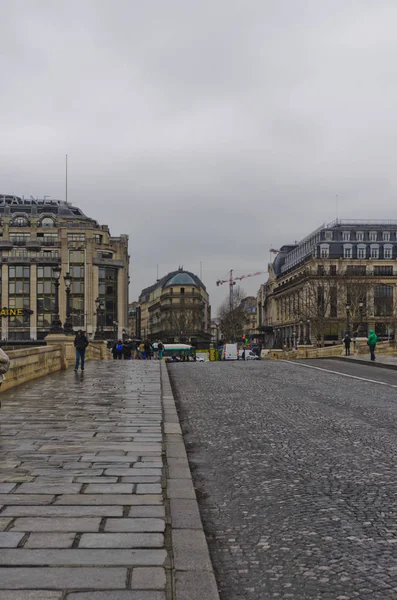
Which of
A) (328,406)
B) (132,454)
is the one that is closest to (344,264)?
(328,406)

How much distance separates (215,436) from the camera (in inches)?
344

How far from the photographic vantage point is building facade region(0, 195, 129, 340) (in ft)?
292

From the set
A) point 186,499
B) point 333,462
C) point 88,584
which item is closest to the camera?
point 88,584

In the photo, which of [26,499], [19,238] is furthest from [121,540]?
[19,238]

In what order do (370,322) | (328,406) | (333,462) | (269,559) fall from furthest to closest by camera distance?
(370,322), (328,406), (333,462), (269,559)

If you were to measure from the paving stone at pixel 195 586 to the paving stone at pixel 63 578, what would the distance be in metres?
0.29

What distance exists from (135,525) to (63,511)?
630mm

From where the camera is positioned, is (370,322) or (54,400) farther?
(370,322)

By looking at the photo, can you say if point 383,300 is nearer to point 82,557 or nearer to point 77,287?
point 77,287

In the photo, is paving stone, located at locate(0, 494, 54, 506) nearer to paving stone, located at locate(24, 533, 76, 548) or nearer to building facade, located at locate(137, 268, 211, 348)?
paving stone, located at locate(24, 533, 76, 548)

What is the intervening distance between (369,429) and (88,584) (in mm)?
6534

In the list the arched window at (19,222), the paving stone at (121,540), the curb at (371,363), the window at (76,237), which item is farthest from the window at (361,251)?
the paving stone at (121,540)

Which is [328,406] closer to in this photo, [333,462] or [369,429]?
[369,429]

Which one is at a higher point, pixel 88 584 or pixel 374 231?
pixel 374 231
